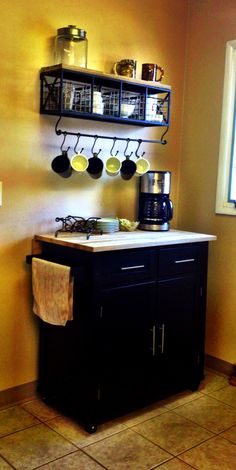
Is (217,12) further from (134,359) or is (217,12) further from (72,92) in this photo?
(134,359)

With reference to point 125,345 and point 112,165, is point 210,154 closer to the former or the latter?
point 112,165

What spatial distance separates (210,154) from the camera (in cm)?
328

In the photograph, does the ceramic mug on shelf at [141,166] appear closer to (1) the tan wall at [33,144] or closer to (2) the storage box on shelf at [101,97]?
(1) the tan wall at [33,144]

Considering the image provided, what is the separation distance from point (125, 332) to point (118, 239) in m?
0.48

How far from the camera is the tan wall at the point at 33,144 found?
2.54 metres

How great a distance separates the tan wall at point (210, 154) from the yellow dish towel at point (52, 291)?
1.20 metres

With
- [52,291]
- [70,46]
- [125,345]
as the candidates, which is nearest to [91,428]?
[125,345]

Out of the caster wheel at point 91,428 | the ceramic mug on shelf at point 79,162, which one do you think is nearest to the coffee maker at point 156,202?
the ceramic mug on shelf at point 79,162

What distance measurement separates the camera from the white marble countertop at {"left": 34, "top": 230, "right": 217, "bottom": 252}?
2.40 meters

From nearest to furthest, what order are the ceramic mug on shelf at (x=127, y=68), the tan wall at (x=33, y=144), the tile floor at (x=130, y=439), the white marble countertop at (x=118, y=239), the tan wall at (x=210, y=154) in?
1. the tile floor at (x=130, y=439)
2. the white marble countertop at (x=118, y=239)
3. the tan wall at (x=33, y=144)
4. the ceramic mug on shelf at (x=127, y=68)
5. the tan wall at (x=210, y=154)

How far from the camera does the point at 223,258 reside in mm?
3227

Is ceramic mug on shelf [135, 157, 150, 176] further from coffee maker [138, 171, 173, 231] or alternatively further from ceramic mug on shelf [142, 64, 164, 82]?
ceramic mug on shelf [142, 64, 164, 82]

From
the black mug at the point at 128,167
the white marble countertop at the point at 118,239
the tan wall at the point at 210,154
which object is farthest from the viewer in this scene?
the tan wall at the point at 210,154

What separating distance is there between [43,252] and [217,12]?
6.19 ft
